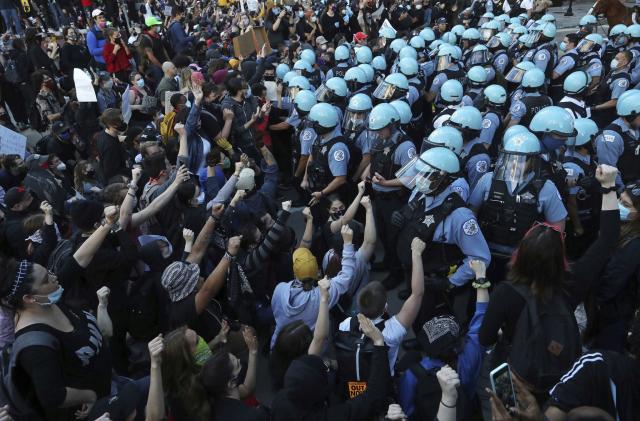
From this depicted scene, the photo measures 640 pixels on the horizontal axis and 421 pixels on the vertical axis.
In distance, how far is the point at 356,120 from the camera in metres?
6.28

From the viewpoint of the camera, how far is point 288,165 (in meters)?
8.46

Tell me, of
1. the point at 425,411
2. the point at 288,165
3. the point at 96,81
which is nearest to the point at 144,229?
the point at 425,411

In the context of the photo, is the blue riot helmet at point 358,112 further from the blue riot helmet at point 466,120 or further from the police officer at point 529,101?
the police officer at point 529,101

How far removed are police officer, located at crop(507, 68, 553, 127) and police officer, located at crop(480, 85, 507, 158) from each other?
19 cm

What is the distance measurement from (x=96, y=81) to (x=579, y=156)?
713 cm

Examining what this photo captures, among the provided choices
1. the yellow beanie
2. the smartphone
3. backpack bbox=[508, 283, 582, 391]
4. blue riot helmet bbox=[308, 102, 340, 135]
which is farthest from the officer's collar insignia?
blue riot helmet bbox=[308, 102, 340, 135]

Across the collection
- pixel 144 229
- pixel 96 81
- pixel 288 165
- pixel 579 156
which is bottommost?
pixel 288 165

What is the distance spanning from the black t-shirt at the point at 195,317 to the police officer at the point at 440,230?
61.4 inches

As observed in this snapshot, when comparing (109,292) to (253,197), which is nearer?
(109,292)

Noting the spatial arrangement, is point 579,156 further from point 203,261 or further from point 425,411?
point 203,261

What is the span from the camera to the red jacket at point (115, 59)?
1063 centimetres

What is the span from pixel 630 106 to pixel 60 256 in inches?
219

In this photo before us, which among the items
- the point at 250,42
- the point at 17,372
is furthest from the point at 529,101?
the point at 250,42

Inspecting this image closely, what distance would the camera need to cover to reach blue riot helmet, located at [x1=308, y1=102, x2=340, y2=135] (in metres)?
5.77
